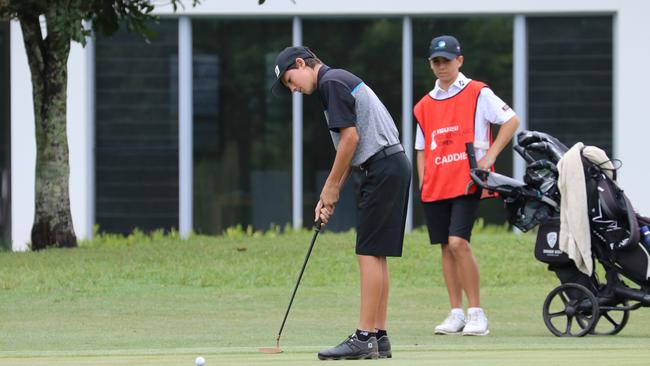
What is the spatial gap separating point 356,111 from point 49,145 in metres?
8.67

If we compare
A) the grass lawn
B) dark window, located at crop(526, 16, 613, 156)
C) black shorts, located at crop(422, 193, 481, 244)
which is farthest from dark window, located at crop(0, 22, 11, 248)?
black shorts, located at crop(422, 193, 481, 244)

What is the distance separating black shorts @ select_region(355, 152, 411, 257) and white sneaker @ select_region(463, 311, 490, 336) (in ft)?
5.73

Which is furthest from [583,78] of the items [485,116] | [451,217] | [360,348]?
[360,348]

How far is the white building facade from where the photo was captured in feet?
66.1

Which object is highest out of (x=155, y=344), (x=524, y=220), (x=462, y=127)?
(x=462, y=127)

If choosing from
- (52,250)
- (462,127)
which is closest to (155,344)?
(462,127)

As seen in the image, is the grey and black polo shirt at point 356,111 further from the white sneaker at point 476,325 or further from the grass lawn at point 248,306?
the white sneaker at point 476,325

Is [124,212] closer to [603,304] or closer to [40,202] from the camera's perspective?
[40,202]

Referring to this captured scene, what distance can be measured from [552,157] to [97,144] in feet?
38.8

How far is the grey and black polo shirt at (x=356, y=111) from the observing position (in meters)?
7.49

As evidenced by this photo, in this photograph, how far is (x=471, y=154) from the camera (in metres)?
9.37

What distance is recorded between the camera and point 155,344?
8.68 meters

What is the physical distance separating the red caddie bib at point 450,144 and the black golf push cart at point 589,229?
0.09m

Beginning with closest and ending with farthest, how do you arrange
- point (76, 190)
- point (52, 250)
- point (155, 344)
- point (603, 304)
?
point (155, 344) < point (603, 304) < point (52, 250) < point (76, 190)
